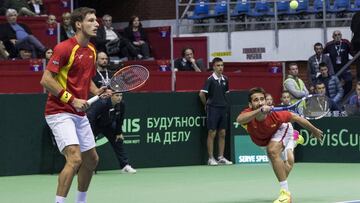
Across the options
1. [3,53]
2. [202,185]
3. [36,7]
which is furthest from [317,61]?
[202,185]

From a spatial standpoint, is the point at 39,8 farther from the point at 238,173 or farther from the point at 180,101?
the point at 238,173

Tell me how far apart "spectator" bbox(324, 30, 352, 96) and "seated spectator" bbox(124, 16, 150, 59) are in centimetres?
424

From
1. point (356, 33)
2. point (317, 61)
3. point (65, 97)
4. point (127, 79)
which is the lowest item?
point (317, 61)

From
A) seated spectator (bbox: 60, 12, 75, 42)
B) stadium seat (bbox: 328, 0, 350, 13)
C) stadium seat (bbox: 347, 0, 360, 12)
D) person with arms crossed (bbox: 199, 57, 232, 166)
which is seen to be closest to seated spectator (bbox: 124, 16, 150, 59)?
seated spectator (bbox: 60, 12, 75, 42)

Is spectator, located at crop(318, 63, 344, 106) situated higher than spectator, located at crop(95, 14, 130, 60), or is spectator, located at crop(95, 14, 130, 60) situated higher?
spectator, located at crop(95, 14, 130, 60)

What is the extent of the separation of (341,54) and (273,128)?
11206 millimetres

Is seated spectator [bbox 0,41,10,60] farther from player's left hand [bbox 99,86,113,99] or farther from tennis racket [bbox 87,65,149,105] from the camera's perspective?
player's left hand [bbox 99,86,113,99]

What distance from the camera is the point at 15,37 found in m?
18.9

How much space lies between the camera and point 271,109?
34.2 ft

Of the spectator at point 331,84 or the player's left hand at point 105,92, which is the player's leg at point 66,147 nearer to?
the player's left hand at point 105,92

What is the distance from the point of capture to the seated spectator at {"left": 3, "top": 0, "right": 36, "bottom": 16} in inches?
807

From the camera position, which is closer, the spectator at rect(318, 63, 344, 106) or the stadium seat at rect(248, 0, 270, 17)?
the spectator at rect(318, 63, 344, 106)

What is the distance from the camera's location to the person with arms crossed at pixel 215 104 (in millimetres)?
17953

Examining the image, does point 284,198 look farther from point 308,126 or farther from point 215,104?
point 215,104
